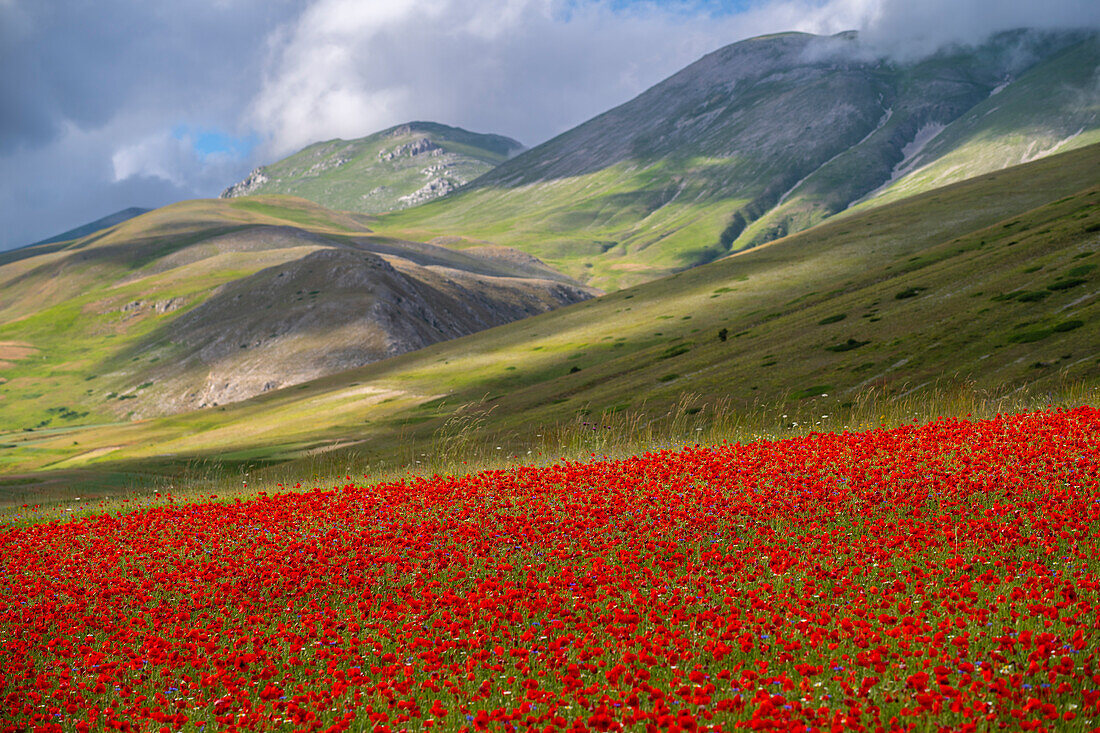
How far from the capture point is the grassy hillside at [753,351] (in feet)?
121

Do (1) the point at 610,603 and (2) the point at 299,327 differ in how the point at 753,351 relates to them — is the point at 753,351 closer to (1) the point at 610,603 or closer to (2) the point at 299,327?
(1) the point at 610,603

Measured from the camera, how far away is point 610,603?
11523 mm

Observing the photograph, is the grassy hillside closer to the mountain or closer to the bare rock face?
the bare rock face

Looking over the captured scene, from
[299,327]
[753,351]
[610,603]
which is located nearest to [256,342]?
[299,327]

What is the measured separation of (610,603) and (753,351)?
43390mm

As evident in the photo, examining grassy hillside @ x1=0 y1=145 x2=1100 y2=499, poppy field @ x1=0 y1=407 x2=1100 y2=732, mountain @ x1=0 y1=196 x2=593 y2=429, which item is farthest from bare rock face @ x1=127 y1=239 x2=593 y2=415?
poppy field @ x1=0 y1=407 x2=1100 y2=732

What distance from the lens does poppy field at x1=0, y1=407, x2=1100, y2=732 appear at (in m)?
8.35

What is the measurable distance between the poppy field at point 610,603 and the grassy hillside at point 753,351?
1214 centimetres

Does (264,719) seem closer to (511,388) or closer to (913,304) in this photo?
(913,304)

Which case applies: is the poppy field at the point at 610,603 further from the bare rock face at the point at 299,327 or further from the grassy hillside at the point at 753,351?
the bare rock face at the point at 299,327

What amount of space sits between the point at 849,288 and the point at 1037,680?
63.8 meters

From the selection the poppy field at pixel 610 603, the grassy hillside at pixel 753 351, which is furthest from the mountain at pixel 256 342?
the poppy field at pixel 610 603

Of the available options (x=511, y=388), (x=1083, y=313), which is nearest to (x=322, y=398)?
(x=511, y=388)

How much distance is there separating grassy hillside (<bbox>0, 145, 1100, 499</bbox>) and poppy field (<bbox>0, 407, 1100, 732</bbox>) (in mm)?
12142
